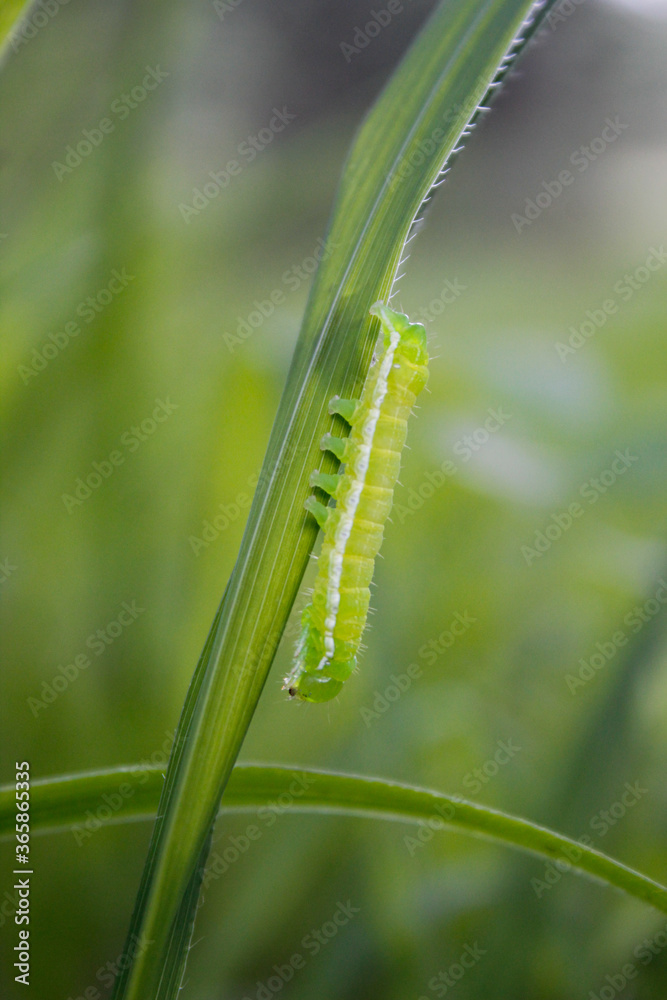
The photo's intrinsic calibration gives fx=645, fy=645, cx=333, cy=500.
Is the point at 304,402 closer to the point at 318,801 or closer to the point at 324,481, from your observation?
the point at 324,481

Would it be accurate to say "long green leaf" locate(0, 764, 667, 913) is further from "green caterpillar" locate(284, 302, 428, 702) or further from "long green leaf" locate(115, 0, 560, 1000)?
"green caterpillar" locate(284, 302, 428, 702)

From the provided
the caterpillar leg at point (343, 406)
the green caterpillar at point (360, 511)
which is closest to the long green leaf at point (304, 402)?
the caterpillar leg at point (343, 406)

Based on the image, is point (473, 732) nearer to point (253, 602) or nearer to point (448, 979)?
point (448, 979)

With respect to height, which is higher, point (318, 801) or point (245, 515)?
point (245, 515)

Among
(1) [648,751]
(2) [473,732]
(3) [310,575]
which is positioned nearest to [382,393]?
(3) [310,575]

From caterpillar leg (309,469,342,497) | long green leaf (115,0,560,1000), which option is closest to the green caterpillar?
caterpillar leg (309,469,342,497)

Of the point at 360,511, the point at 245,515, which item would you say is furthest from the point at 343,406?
the point at 245,515
